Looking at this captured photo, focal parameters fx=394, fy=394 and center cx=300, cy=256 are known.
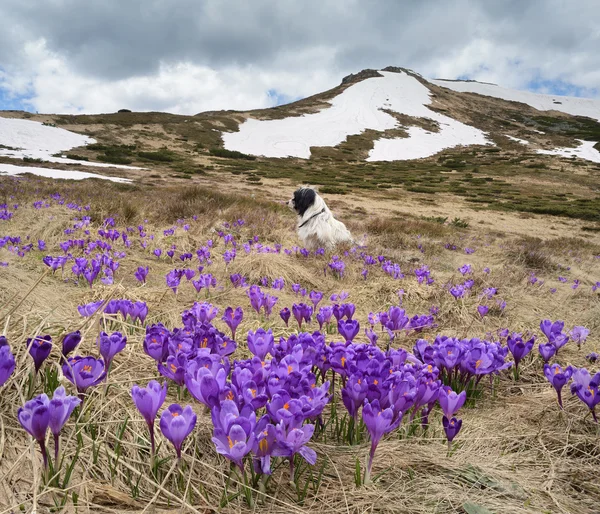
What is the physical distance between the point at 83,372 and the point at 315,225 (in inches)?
304

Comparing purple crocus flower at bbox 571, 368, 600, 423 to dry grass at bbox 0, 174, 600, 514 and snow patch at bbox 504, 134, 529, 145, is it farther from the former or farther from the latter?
snow patch at bbox 504, 134, 529, 145

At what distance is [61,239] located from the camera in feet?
23.8

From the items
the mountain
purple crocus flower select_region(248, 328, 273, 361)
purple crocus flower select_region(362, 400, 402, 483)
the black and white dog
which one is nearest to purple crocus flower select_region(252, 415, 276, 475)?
purple crocus flower select_region(362, 400, 402, 483)

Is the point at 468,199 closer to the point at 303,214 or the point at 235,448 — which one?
the point at 303,214

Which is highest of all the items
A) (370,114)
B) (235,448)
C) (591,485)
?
(370,114)

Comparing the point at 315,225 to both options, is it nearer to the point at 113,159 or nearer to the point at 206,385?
the point at 206,385

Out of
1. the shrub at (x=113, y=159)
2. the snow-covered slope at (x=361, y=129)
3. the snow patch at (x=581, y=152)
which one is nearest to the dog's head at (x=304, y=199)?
the shrub at (x=113, y=159)

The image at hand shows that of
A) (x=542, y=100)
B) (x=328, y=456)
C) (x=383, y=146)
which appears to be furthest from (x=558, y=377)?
(x=542, y=100)

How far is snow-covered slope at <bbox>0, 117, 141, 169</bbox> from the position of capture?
93.8ft

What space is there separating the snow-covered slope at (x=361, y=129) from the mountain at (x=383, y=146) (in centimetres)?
23

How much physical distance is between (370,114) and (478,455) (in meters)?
79.8

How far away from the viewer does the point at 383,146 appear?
58.2 m

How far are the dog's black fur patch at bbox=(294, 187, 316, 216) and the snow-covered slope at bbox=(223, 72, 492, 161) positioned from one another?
131 ft

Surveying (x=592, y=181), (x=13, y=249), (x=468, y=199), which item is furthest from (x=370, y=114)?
(x=13, y=249)
